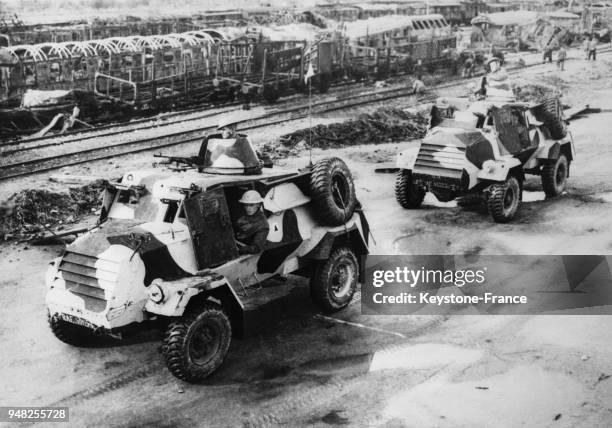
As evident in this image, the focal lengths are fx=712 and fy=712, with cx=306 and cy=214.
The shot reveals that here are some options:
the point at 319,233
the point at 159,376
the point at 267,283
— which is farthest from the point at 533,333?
the point at 159,376

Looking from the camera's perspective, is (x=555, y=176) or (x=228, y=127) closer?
(x=228, y=127)

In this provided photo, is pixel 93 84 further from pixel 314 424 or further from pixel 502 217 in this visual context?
pixel 314 424

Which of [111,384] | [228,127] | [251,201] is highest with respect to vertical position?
[228,127]

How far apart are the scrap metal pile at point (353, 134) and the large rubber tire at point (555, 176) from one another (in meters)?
6.48

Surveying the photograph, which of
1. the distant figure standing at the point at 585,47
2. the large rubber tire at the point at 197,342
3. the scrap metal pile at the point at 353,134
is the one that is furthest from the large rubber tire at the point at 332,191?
the distant figure standing at the point at 585,47

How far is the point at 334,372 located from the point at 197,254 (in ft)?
6.82

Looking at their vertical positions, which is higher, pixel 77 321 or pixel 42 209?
pixel 77 321

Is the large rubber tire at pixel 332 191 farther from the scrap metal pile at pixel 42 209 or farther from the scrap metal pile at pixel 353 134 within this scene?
the scrap metal pile at pixel 353 134

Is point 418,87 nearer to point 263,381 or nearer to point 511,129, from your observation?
point 511,129

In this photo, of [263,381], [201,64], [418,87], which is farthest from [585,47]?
[263,381]

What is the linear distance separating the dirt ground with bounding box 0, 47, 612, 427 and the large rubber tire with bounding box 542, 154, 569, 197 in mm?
5821

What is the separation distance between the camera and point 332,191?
979cm

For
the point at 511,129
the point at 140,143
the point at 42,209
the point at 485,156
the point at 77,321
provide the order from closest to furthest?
the point at 77,321 < the point at 485,156 < the point at 42,209 < the point at 511,129 < the point at 140,143

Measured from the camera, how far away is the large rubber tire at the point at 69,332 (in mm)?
8570
